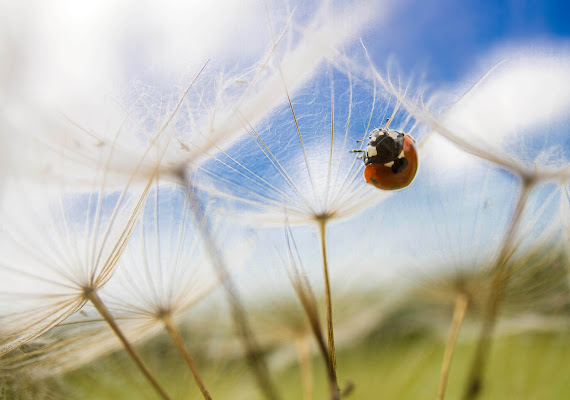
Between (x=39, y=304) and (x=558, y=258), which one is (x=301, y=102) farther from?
(x=558, y=258)

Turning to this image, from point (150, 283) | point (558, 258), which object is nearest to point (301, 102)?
point (150, 283)

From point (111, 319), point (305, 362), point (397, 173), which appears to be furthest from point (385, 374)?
point (111, 319)

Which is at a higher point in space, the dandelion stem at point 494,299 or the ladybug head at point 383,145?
the ladybug head at point 383,145

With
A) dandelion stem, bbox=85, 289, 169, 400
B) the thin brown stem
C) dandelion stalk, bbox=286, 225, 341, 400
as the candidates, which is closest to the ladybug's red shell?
dandelion stalk, bbox=286, 225, 341, 400

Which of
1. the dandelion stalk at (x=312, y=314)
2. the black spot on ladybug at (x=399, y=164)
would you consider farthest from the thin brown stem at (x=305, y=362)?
the black spot on ladybug at (x=399, y=164)

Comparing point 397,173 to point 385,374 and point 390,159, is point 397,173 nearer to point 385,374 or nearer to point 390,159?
point 390,159

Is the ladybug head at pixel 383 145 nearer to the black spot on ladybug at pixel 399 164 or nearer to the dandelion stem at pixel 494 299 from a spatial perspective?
the black spot on ladybug at pixel 399 164

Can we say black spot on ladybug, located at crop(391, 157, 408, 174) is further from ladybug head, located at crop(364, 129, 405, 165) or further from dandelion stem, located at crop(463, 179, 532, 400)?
dandelion stem, located at crop(463, 179, 532, 400)
